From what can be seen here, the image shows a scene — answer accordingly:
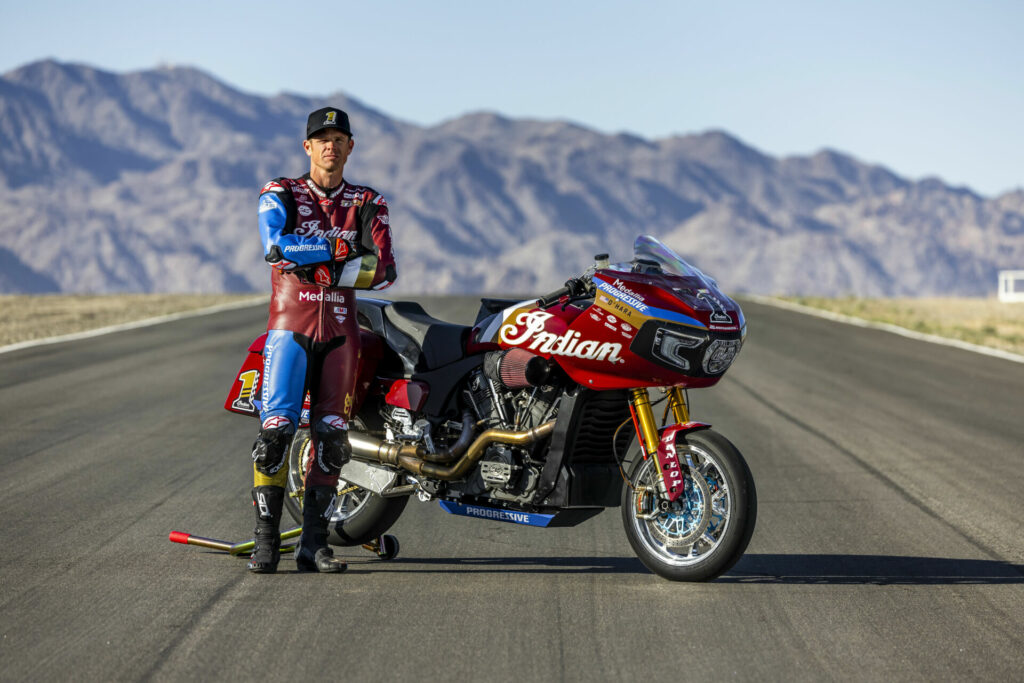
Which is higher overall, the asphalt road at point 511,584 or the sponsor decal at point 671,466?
the sponsor decal at point 671,466

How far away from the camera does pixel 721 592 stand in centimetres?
617

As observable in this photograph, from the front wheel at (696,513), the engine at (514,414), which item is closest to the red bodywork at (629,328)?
the engine at (514,414)

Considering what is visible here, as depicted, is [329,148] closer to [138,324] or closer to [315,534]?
[315,534]

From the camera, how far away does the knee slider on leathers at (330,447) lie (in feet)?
21.4

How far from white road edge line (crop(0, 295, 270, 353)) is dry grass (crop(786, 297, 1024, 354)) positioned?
15464 millimetres

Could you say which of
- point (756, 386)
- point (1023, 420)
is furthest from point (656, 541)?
point (756, 386)

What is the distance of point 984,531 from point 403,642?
13.8 feet

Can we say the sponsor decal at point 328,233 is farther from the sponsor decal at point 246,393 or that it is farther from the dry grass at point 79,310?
the dry grass at point 79,310

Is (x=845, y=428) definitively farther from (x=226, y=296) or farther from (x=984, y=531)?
(x=226, y=296)

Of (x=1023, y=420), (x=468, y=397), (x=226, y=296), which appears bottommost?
(x=226, y=296)

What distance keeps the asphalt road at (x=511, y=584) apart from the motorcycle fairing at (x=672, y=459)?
536 millimetres

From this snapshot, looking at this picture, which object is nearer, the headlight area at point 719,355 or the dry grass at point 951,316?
the headlight area at point 719,355

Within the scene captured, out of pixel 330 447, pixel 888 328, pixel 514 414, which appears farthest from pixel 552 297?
pixel 888 328

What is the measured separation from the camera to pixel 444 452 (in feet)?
21.7
